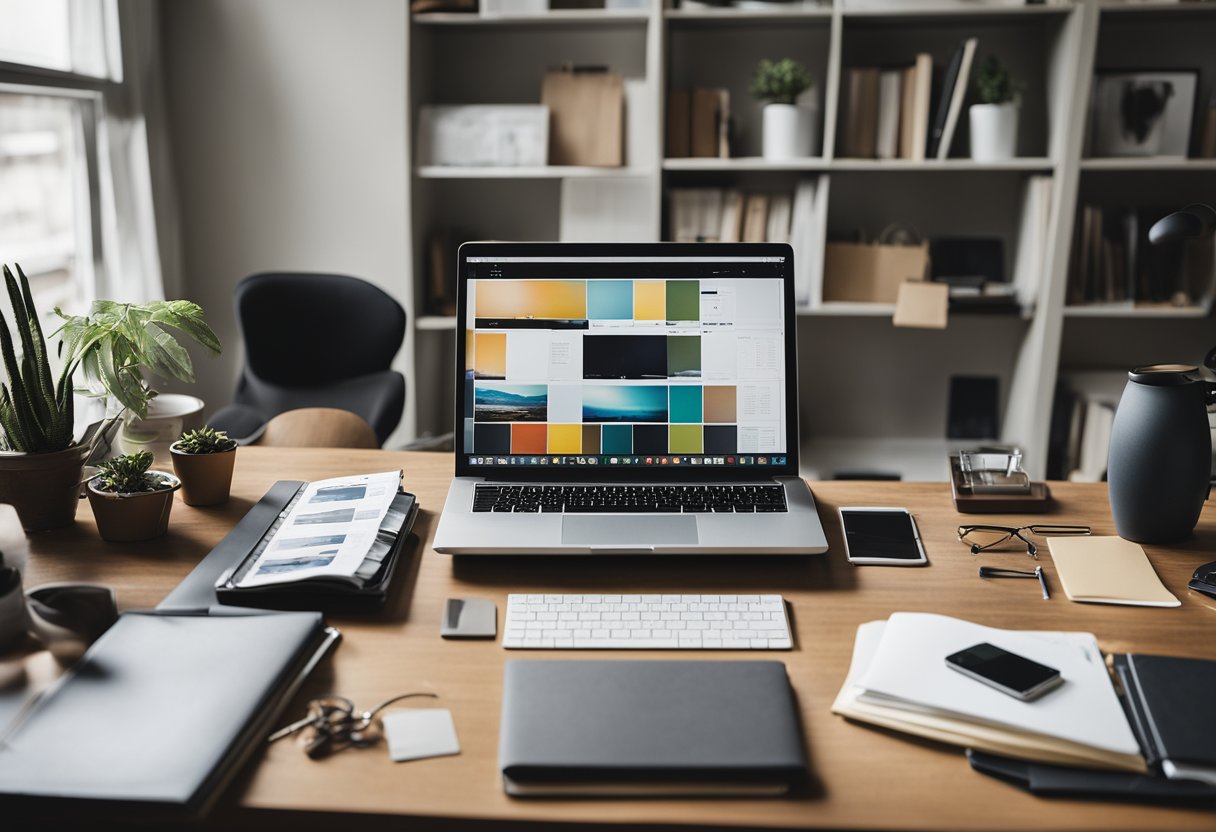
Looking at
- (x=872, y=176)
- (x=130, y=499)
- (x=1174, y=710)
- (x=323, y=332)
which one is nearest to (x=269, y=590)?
(x=130, y=499)

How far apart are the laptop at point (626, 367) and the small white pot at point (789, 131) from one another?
1694mm

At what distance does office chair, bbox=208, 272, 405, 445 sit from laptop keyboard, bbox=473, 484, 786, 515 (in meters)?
1.38

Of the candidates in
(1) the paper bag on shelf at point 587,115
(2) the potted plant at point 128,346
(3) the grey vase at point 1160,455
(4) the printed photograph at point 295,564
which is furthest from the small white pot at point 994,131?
(4) the printed photograph at point 295,564

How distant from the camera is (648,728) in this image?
0.86 meters

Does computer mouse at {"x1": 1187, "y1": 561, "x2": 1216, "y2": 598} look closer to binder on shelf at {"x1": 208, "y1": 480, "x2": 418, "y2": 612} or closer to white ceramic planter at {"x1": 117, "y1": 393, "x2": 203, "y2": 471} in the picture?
binder on shelf at {"x1": 208, "y1": 480, "x2": 418, "y2": 612}

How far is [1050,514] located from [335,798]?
3.55 ft

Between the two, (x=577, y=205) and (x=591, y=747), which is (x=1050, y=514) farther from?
(x=577, y=205)

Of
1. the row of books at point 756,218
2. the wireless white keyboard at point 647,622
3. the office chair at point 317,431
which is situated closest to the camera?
the wireless white keyboard at point 647,622

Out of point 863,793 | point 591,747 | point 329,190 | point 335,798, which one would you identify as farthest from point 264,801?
point 329,190

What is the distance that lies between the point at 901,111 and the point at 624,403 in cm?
203

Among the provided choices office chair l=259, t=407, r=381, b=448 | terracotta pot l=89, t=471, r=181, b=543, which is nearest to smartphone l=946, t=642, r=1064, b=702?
terracotta pot l=89, t=471, r=181, b=543

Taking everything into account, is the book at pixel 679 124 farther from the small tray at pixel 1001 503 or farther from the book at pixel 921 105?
the small tray at pixel 1001 503

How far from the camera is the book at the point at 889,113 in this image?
300 centimetres

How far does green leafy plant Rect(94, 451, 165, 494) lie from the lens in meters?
1.31
